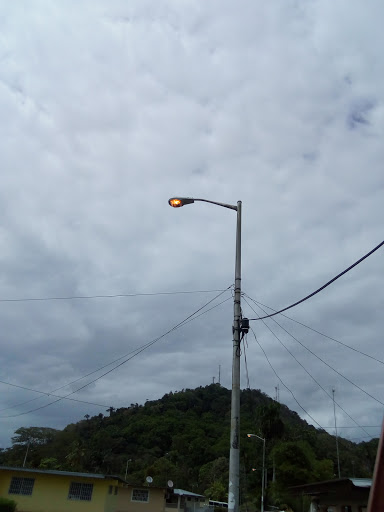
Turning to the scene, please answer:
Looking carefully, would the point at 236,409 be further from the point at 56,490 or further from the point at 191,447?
the point at 191,447

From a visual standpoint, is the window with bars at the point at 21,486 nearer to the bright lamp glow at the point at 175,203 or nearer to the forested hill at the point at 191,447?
the bright lamp glow at the point at 175,203

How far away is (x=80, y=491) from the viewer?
31.4 metres

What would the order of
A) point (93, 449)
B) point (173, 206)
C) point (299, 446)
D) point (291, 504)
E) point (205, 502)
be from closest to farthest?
point (173, 206) → point (291, 504) → point (299, 446) → point (205, 502) → point (93, 449)

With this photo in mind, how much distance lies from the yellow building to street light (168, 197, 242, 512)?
25.1 metres

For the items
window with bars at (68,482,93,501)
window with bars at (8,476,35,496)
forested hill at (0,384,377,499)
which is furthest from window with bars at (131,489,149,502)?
forested hill at (0,384,377,499)

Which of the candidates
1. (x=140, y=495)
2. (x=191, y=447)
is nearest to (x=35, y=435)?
(x=191, y=447)

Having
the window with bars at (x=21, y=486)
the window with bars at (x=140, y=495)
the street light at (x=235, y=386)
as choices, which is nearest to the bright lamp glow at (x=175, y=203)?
the street light at (x=235, y=386)

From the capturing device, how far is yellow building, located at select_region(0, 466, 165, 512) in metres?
31.0

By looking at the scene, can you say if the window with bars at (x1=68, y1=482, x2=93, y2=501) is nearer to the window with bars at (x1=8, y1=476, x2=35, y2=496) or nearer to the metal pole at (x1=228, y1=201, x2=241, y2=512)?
the window with bars at (x1=8, y1=476, x2=35, y2=496)

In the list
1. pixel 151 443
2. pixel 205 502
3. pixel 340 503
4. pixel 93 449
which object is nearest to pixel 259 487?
pixel 205 502

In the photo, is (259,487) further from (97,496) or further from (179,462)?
(97,496)

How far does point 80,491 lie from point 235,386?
Answer: 27321 mm

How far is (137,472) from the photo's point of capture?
270 ft

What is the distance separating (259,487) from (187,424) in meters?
36.8
